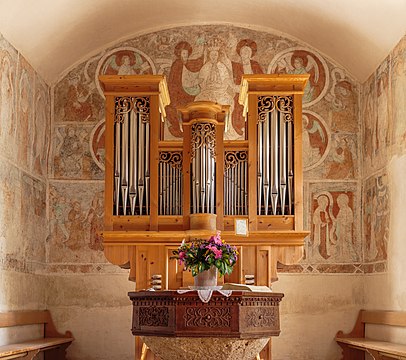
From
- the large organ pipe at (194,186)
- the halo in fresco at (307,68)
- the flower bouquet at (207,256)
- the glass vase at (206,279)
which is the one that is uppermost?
the halo in fresco at (307,68)

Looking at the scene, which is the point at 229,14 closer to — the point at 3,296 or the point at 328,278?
the point at 328,278

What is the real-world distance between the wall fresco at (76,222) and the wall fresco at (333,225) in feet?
10.7

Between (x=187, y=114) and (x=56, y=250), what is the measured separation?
324cm

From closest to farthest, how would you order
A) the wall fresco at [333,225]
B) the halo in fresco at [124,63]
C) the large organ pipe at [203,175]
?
1. the large organ pipe at [203,175]
2. the wall fresco at [333,225]
3. the halo in fresco at [124,63]

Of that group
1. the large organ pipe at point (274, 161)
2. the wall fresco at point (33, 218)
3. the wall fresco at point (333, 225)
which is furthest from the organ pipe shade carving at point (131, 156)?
the wall fresco at point (333, 225)

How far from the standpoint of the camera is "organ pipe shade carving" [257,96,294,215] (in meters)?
11.6

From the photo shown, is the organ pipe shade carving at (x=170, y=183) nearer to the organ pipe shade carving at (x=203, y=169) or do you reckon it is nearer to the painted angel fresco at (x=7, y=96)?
the organ pipe shade carving at (x=203, y=169)

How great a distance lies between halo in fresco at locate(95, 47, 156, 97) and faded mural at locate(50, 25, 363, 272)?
2cm

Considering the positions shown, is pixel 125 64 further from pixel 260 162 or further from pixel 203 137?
pixel 260 162

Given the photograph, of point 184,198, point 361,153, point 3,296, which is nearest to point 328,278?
point 361,153

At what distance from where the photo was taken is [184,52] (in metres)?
13.8

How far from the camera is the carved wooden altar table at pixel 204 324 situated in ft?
27.7

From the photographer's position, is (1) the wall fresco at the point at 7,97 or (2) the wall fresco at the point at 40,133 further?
(2) the wall fresco at the point at 40,133

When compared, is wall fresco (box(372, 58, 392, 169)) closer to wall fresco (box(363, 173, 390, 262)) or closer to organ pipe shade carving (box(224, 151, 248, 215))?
wall fresco (box(363, 173, 390, 262))
